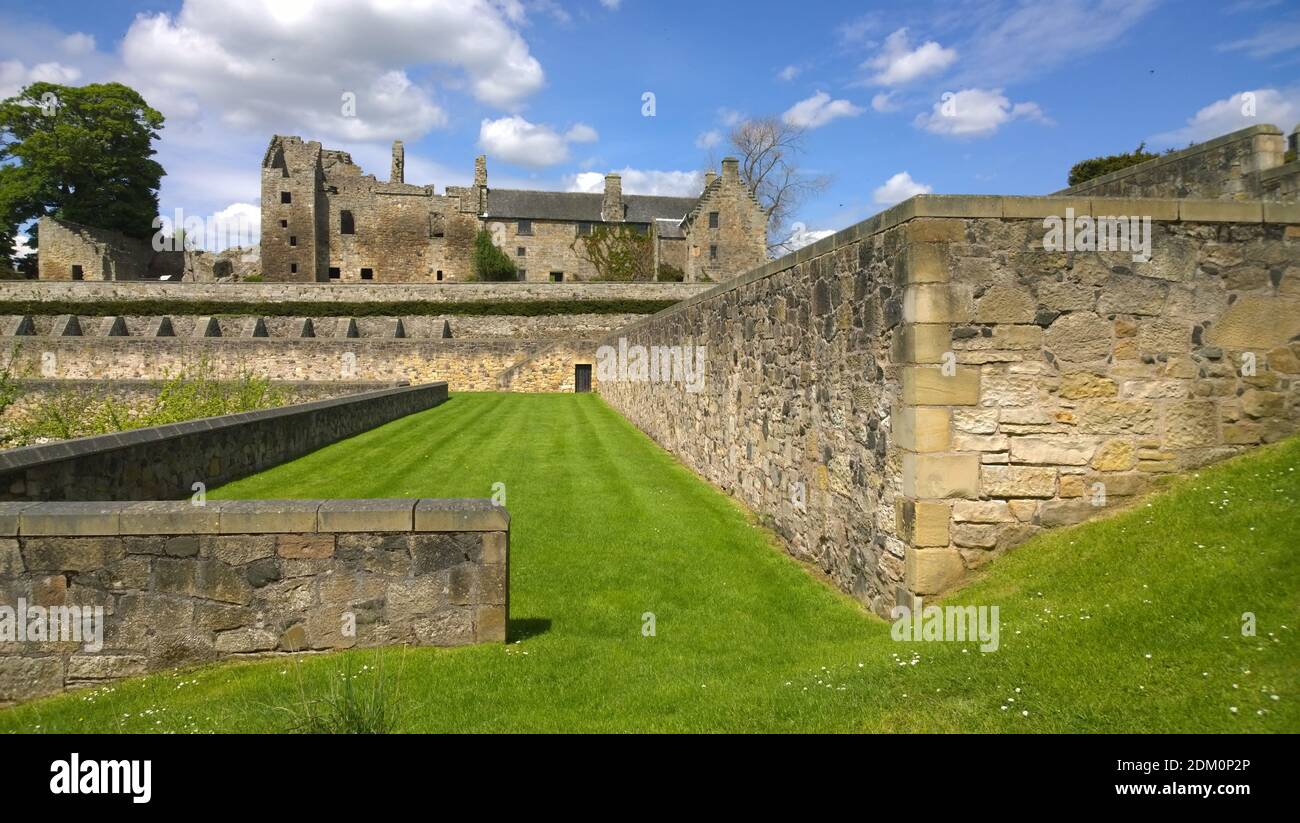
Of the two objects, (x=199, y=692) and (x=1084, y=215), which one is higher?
(x=1084, y=215)

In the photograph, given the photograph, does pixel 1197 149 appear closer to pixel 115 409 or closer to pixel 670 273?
pixel 115 409

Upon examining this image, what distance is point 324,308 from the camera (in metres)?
44.2

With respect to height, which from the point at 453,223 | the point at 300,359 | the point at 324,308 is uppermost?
the point at 453,223

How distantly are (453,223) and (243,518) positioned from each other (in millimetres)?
62712

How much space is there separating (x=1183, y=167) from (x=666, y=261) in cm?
5148

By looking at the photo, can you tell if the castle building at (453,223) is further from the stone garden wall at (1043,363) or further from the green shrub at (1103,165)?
the stone garden wall at (1043,363)

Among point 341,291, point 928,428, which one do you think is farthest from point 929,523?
point 341,291

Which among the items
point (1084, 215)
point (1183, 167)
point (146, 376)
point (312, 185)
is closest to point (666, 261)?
point (312, 185)

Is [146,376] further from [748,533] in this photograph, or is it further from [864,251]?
[864,251]

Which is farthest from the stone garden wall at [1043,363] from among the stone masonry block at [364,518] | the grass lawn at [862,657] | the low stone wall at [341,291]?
the low stone wall at [341,291]

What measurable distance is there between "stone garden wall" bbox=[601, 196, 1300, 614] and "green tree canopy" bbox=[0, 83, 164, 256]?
7141 cm

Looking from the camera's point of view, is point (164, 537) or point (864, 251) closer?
point (164, 537)

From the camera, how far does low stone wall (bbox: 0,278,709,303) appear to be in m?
44.0

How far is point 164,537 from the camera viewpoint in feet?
15.9
